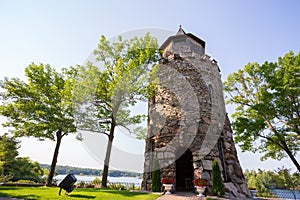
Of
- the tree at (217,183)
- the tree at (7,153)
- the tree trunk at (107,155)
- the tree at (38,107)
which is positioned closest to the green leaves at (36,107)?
the tree at (38,107)

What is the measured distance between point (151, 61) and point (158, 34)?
238 centimetres

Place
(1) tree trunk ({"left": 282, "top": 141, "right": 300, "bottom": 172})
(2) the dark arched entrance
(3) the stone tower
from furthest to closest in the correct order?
(1) tree trunk ({"left": 282, "top": 141, "right": 300, "bottom": 172}), (2) the dark arched entrance, (3) the stone tower

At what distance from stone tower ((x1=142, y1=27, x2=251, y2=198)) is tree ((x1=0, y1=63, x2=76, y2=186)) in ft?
20.1

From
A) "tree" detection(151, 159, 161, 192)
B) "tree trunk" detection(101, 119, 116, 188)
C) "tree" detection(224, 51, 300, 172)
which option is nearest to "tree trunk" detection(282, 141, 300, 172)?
"tree" detection(224, 51, 300, 172)

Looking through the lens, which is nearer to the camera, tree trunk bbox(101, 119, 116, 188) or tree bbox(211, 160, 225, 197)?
tree bbox(211, 160, 225, 197)

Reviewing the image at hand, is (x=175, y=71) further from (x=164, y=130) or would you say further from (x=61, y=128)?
(x=61, y=128)

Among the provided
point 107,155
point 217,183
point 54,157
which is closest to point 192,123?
point 217,183

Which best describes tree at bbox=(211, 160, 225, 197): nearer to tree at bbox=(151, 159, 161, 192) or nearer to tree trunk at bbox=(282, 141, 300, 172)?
tree at bbox=(151, 159, 161, 192)

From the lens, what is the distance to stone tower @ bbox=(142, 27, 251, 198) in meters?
9.63

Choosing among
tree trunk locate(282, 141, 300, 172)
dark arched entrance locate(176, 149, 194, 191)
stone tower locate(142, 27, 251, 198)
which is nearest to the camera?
stone tower locate(142, 27, 251, 198)

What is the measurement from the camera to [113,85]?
11.4m

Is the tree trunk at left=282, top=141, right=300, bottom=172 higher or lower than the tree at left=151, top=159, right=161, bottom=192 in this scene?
higher

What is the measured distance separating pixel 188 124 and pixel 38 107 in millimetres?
10268

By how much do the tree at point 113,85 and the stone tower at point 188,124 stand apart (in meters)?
1.33
